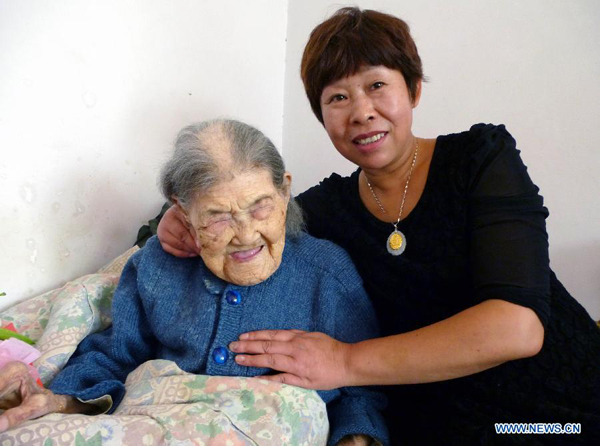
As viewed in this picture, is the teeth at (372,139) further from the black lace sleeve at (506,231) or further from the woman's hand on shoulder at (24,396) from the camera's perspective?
the woman's hand on shoulder at (24,396)

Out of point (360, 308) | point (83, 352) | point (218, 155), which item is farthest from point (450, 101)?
point (83, 352)

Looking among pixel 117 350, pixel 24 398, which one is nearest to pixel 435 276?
pixel 117 350

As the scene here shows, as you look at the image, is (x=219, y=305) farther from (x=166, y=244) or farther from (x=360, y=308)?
(x=360, y=308)

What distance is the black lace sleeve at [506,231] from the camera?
1.21 meters

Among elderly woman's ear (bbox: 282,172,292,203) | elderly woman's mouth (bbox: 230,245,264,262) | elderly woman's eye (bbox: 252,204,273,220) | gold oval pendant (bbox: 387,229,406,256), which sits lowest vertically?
elderly woman's mouth (bbox: 230,245,264,262)

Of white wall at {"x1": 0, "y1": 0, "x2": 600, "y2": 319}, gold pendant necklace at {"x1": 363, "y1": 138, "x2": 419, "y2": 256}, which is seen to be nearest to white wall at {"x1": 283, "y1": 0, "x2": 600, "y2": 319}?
white wall at {"x1": 0, "y1": 0, "x2": 600, "y2": 319}

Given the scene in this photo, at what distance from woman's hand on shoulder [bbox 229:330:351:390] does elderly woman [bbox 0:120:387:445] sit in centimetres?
5

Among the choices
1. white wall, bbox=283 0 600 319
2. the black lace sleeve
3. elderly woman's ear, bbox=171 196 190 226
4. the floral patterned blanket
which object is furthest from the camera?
white wall, bbox=283 0 600 319

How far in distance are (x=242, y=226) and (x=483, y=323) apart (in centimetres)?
62

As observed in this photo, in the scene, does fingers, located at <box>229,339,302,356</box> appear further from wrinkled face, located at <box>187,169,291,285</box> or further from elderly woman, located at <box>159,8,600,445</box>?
wrinkled face, located at <box>187,169,291,285</box>

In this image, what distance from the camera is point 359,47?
1392 millimetres

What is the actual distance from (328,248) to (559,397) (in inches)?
28.0

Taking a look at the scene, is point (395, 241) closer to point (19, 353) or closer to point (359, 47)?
point (359, 47)

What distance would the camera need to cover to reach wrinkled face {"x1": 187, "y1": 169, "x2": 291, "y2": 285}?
4.25 feet
